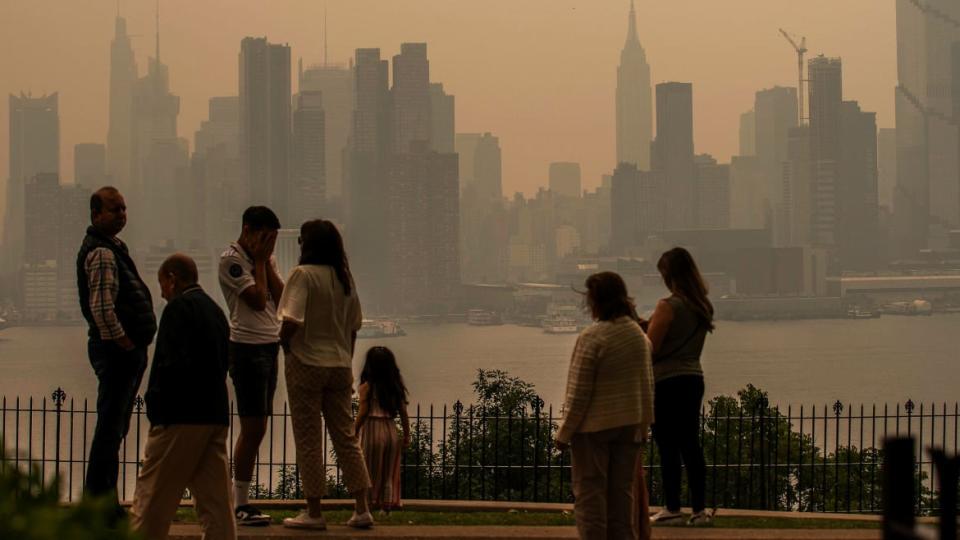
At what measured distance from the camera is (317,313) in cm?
620

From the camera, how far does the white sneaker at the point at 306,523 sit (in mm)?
6250

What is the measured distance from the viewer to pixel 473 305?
506 feet

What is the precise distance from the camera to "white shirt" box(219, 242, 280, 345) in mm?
6344

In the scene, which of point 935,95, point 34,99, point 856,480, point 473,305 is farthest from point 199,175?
point 856,480

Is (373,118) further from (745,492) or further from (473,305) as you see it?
(745,492)

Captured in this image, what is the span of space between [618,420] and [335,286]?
4.97 feet

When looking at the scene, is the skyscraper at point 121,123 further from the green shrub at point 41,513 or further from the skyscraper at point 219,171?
the green shrub at point 41,513

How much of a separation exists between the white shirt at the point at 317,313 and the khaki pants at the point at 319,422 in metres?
0.06

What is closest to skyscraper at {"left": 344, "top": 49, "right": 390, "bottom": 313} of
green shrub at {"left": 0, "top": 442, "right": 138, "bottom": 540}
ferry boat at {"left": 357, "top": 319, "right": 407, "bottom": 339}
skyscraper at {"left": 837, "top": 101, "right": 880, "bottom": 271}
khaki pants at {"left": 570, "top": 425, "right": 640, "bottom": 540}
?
ferry boat at {"left": 357, "top": 319, "right": 407, "bottom": 339}

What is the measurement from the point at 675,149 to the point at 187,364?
191566 millimetres

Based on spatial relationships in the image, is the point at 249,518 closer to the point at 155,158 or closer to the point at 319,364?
the point at 319,364

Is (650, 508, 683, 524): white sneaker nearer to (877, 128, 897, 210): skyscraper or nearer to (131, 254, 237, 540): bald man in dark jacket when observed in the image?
(131, 254, 237, 540): bald man in dark jacket

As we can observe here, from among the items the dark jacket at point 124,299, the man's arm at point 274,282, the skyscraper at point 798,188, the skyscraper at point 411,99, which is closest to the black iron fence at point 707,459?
the man's arm at point 274,282

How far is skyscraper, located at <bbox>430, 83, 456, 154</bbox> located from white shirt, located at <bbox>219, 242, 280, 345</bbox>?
17201 cm
